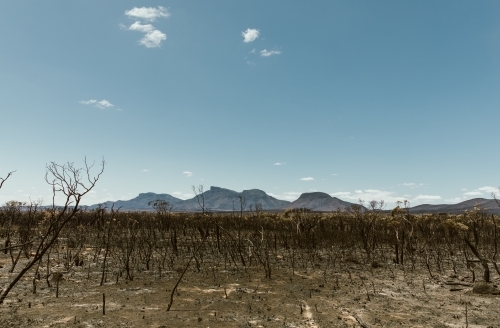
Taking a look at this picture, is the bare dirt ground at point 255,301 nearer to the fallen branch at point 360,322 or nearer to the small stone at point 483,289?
the fallen branch at point 360,322

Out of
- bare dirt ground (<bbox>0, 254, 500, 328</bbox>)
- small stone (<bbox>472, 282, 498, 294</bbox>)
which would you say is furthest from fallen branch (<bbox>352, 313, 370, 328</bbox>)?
small stone (<bbox>472, 282, 498, 294</bbox>)

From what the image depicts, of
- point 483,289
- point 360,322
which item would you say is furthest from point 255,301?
point 483,289

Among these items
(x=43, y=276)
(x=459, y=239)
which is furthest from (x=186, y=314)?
(x=459, y=239)

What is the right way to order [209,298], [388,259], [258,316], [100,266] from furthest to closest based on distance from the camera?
[388,259], [100,266], [209,298], [258,316]

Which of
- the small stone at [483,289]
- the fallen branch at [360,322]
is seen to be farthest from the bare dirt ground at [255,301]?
the small stone at [483,289]

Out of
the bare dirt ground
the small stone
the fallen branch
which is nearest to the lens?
the fallen branch

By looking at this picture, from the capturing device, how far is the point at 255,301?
6.33 m

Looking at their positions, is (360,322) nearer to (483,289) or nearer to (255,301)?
(255,301)

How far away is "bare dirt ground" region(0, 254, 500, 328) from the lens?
523cm

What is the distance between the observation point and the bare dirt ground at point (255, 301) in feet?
17.1

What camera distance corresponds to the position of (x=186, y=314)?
18.2 ft

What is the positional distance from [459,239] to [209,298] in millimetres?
12500

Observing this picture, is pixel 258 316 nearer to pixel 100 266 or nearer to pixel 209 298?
pixel 209 298

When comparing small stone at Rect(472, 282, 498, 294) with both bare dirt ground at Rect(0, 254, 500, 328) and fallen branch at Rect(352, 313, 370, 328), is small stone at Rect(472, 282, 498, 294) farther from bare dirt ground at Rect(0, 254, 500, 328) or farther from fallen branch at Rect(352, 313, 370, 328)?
fallen branch at Rect(352, 313, 370, 328)
